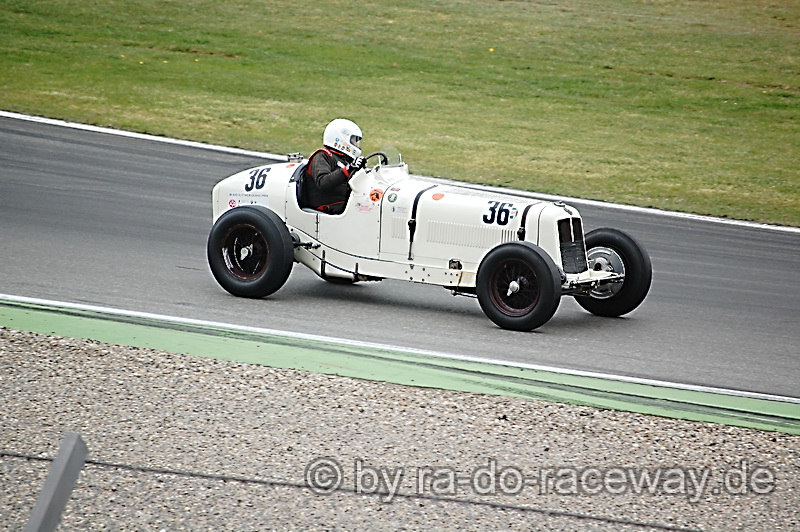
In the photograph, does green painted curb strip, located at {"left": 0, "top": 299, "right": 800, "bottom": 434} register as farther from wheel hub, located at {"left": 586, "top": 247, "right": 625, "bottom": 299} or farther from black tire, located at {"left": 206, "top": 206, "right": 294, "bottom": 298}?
wheel hub, located at {"left": 586, "top": 247, "right": 625, "bottom": 299}

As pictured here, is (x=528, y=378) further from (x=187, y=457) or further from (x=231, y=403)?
(x=187, y=457)

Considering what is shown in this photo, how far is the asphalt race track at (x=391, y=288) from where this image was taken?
843 centimetres

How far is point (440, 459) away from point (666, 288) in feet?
18.1

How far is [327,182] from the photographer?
370 inches

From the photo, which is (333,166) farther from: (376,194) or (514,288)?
(514,288)

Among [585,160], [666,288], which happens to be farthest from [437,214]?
[585,160]

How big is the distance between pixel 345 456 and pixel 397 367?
1671 millimetres

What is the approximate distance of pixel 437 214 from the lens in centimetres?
912

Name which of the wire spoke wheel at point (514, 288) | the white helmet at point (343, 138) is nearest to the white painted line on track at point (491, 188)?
the white helmet at point (343, 138)

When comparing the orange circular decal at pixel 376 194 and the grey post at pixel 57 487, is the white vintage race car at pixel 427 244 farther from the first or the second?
the grey post at pixel 57 487

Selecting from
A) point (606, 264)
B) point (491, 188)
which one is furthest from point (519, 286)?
point (491, 188)

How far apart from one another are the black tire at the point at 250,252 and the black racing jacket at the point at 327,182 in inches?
15.7

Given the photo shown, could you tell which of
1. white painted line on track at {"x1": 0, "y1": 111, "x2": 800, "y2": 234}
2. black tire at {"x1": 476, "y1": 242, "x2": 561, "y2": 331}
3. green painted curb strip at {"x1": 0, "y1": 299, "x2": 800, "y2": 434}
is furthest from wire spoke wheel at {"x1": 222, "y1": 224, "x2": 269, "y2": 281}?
white painted line on track at {"x1": 0, "y1": 111, "x2": 800, "y2": 234}

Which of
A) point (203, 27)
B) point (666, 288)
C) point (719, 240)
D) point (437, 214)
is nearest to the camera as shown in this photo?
point (437, 214)
